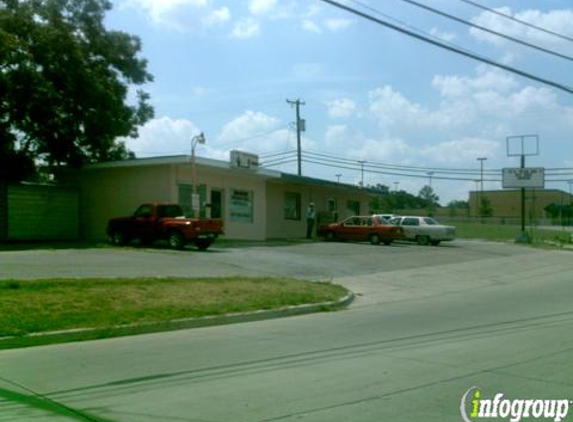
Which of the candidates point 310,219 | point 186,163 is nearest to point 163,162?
point 186,163

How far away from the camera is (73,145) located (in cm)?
3142

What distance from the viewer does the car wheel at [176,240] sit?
87.8 ft

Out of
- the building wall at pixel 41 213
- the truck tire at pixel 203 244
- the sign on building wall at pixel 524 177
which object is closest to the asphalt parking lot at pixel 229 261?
the truck tire at pixel 203 244

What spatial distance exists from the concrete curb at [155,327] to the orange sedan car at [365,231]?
18.3 meters

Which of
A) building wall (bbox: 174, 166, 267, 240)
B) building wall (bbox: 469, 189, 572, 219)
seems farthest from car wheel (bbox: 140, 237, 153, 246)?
building wall (bbox: 469, 189, 572, 219)

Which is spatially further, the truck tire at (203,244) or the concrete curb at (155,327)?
the truck tire at (203,244)

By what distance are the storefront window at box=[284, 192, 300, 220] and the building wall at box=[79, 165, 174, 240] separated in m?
10.0

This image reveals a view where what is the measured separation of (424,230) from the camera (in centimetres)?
3694

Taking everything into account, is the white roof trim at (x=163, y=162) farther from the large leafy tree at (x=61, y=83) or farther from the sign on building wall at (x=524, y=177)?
the sign on building wall at (x=524, y=177)

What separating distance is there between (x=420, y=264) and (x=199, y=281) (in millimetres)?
11122

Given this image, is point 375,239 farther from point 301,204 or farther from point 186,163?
point 186,163

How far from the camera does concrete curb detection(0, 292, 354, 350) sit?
11.4 m

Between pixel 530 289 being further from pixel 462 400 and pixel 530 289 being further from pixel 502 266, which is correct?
pixel 462 400

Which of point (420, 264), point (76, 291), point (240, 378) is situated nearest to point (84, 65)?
point (420, 264)
